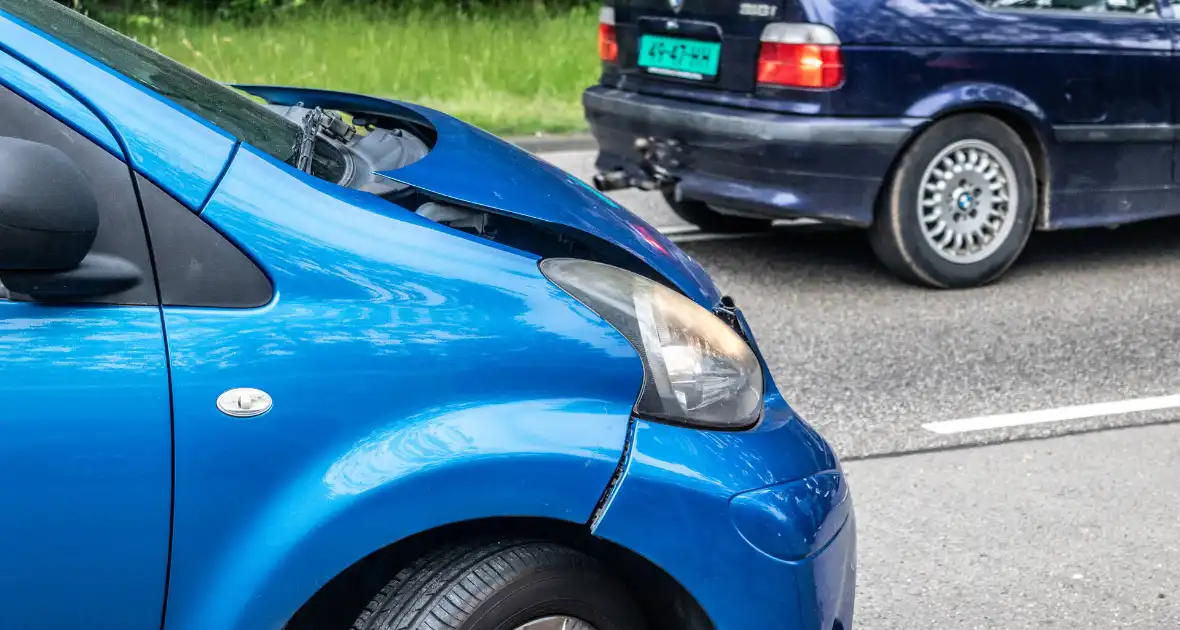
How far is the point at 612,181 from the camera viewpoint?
6246 millimetres

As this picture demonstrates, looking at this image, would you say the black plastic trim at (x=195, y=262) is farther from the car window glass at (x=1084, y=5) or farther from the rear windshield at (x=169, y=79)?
the car window glass at (x=1084, y=5)

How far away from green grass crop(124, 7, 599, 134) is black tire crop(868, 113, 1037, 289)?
4409 mm

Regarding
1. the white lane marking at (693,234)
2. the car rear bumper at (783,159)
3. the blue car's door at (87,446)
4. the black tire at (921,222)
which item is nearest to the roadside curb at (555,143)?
the white lane marking at (693,234)

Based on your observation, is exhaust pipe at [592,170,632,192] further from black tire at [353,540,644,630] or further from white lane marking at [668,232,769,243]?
black tire at [353,540,644,630]

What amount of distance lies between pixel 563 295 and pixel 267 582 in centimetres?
64

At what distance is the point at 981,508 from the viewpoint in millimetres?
3990

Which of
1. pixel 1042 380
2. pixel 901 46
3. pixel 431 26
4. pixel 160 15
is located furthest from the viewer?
pixel 160 15

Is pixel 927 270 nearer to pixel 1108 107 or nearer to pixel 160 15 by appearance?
pixel 1108 107

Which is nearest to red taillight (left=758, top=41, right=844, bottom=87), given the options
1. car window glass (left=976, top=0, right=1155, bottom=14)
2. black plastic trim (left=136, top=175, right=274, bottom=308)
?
car window glass (left=976, top=0, right=1155, bottom=14)

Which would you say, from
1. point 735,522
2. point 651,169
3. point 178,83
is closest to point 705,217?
point 651,169

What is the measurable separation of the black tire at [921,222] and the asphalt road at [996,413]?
0.10 meters

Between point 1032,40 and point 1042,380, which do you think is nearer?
point 1042,380

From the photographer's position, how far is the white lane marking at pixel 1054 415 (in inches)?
180

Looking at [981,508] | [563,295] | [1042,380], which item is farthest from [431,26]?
[563,295]
